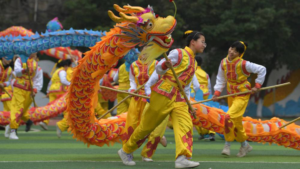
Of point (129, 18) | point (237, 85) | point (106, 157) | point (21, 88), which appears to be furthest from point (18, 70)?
point (129, 18)

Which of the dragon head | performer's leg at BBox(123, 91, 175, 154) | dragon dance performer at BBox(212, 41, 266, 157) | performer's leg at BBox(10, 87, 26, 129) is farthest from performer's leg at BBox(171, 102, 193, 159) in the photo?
Result: performer's leg at BBox(10, 87, 26, 129)

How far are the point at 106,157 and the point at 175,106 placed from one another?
1945 millimetres

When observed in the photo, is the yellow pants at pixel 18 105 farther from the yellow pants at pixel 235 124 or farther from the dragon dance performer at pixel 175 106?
the dragon dance performer at pixel 175 106

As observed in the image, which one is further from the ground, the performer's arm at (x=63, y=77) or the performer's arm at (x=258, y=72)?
the performer's arm at (x=258, y=72)

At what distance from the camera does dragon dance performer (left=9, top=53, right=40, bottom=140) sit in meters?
12.5

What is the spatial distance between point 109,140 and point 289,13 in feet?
52.7

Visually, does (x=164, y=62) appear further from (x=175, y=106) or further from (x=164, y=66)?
(x=175, y=106)

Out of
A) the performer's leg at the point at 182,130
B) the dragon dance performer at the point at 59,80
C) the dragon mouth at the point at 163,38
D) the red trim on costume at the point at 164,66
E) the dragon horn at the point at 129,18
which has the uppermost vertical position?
the dragon horn at the point at 129,18

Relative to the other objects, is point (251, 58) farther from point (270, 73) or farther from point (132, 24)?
point (132, 24)

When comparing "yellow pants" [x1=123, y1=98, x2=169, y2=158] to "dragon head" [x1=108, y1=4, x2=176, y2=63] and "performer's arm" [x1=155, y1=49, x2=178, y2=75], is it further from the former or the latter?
"dragon head" [x1=108, y1=4, x2=176, y2=63]

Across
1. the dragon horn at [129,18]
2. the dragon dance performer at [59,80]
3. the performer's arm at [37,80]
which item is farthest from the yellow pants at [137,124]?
the dragon dance performer at [59,80]

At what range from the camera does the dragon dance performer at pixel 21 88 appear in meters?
12.5

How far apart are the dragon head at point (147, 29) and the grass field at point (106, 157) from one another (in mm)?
1554

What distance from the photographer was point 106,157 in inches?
347
